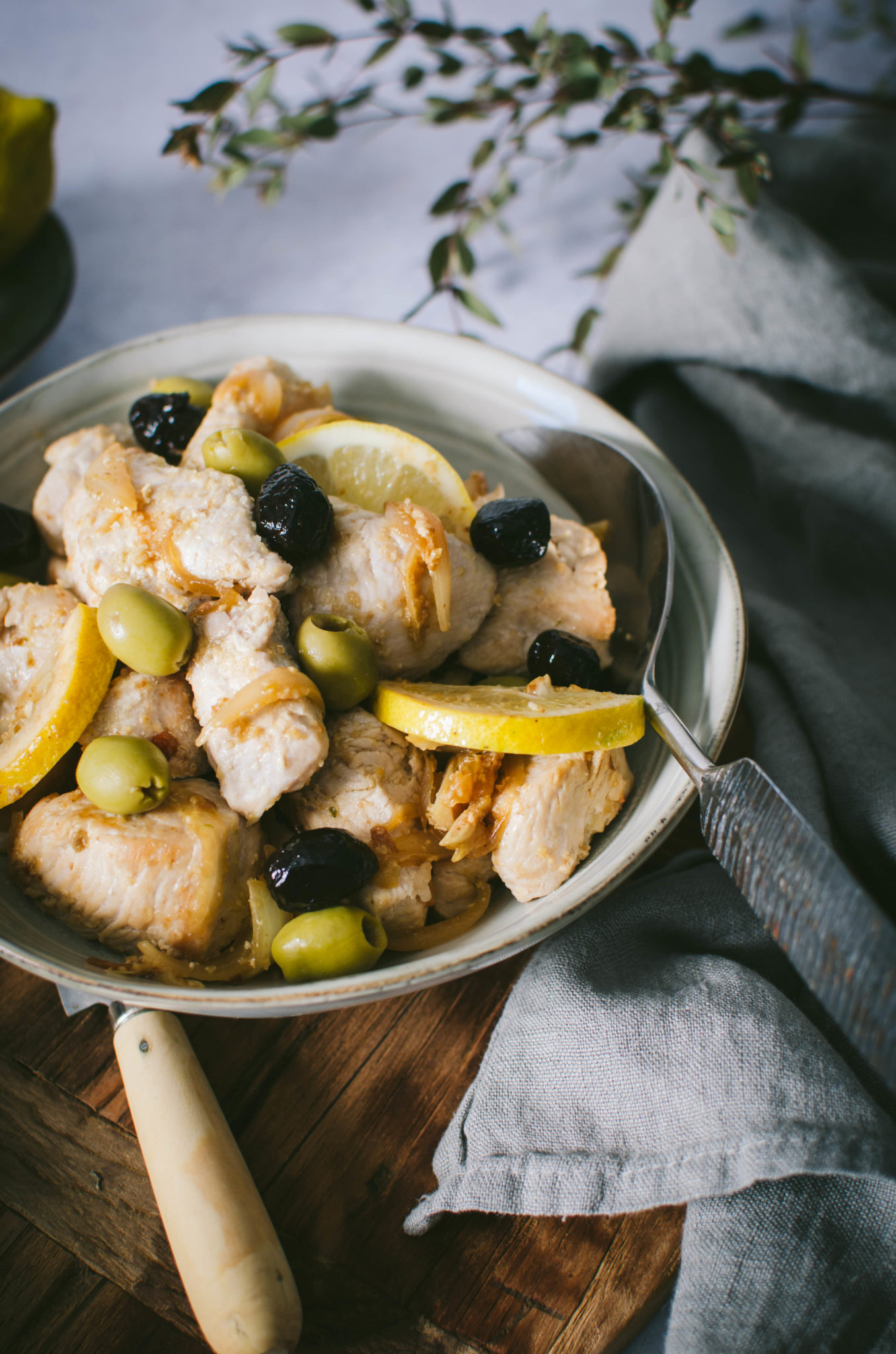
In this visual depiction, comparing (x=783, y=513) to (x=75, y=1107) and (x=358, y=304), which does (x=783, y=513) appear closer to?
(x=358, y=304)

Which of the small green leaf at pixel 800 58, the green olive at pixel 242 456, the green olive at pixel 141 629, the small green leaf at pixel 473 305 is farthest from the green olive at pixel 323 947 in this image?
the small green leaf at pixel 800 58

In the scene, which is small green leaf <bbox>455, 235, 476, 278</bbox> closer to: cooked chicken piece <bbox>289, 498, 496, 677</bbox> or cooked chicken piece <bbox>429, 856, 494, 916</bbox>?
cooked chicken piece <bbox>289, 498, 496, 677</bbox>

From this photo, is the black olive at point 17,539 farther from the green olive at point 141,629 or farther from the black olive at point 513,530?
the black olive at point 513,530

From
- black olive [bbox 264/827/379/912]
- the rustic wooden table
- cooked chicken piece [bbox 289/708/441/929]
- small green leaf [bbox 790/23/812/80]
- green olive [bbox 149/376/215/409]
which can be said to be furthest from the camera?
small green leaf [bbox 790/23/812/80]

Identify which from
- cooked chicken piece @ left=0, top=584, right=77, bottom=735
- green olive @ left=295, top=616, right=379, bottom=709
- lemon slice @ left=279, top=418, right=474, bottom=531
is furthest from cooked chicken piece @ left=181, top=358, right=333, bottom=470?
green olive @ left=295, top=616, right=379, bottom=709

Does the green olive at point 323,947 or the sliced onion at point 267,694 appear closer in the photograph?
the green olive at point 323,947
